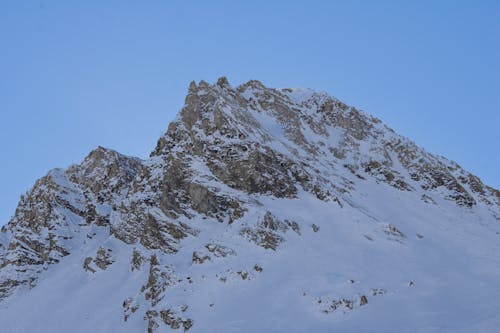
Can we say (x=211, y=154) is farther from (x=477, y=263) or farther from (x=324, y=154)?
(x=477, y=263)

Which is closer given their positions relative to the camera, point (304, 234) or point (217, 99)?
point (304, 234)

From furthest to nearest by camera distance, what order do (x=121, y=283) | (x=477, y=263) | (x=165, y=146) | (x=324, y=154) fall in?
(x=324, y=154), (x=165, y=146), (x=121, y=283), (x=477, y=263)

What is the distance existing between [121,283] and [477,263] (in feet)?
131

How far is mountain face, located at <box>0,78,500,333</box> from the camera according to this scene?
4575cm

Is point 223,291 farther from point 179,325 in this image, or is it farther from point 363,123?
point 363,123

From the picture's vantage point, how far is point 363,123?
9188 centimetres

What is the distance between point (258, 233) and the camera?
5612 cm

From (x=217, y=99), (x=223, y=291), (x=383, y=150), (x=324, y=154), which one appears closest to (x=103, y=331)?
(x=223, y=291)

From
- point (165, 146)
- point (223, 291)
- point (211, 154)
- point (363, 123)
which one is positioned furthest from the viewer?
point (363, 123)

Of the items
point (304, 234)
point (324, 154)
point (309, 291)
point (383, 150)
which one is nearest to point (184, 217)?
point (304, 234)

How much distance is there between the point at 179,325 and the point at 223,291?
214 inches

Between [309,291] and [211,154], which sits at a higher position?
[211,154]

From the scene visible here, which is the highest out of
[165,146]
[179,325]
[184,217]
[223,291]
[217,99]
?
[217,99]

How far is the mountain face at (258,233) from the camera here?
45.8 meters
